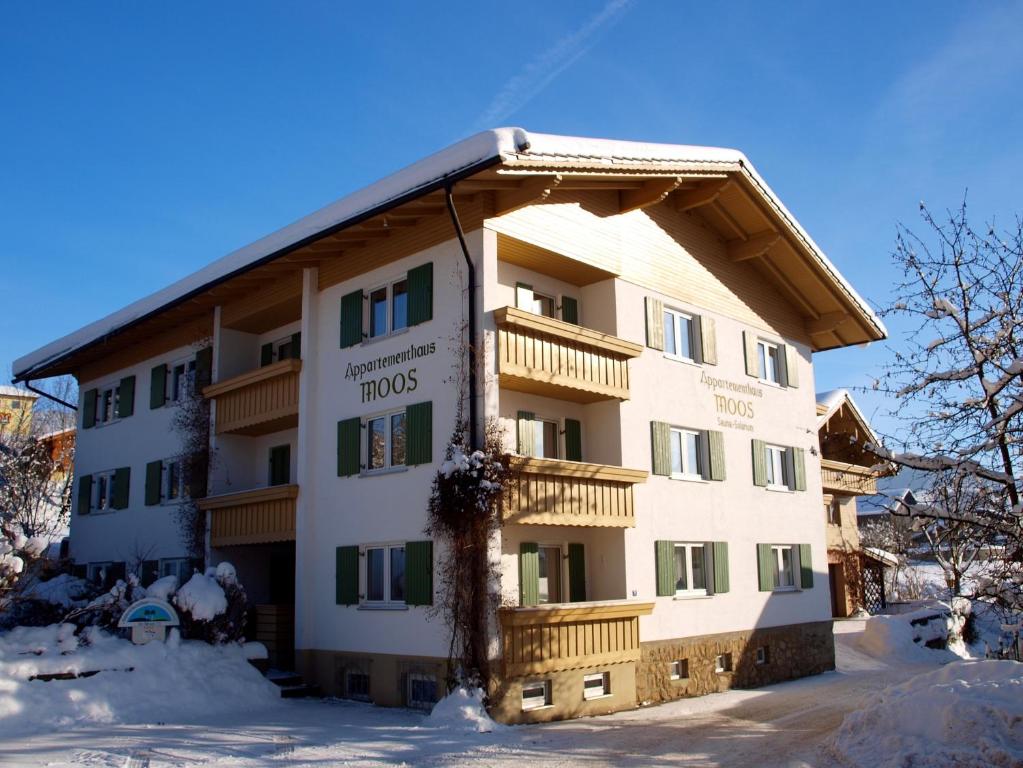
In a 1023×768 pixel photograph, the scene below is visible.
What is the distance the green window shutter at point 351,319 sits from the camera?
18.1 meters

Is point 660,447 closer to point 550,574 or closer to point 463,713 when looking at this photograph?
point 550,574

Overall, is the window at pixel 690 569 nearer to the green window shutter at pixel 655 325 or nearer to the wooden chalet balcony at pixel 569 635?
the wooden chalet balcony at pixel 569 635

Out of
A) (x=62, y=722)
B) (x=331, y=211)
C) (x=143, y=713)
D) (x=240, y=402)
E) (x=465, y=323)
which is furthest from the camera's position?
(x=240, y=402)

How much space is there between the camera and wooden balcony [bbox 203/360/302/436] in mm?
19016

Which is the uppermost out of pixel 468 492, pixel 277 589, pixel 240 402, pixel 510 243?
pixel 510 243

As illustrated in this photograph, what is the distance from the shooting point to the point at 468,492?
1481cm

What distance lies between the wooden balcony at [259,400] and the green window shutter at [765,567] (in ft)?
34.0

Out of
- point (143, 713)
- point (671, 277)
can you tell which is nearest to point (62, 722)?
point (143, 713)

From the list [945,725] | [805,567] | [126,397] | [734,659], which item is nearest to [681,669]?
[734,659]

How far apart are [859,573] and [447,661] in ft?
77.5

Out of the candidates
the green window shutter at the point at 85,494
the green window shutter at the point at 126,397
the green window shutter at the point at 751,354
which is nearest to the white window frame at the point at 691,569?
the green window shutter at the point at 751,354

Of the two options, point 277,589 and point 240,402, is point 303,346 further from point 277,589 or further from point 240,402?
point 277,589

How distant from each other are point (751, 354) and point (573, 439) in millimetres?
6283

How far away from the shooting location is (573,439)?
1794 centimetres
